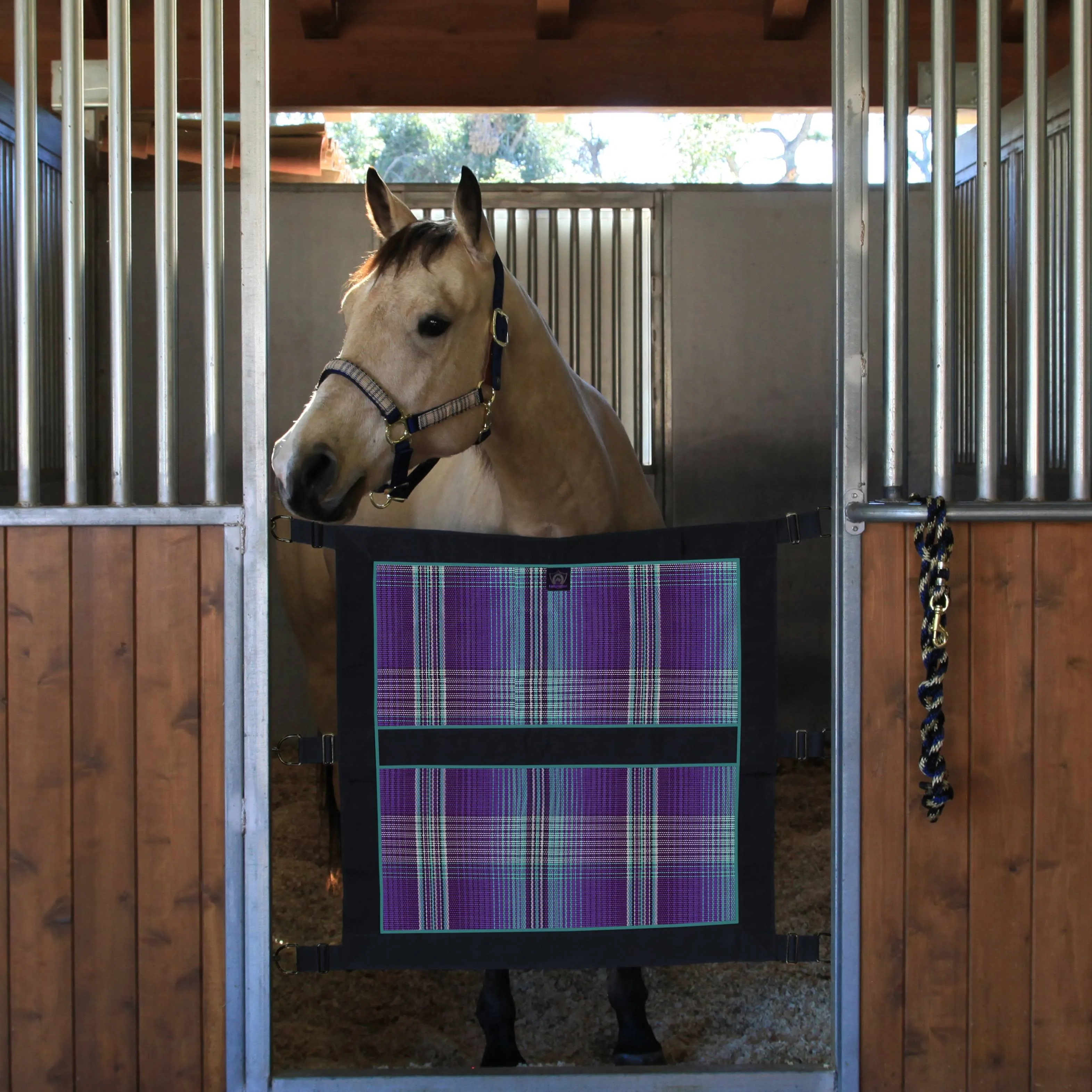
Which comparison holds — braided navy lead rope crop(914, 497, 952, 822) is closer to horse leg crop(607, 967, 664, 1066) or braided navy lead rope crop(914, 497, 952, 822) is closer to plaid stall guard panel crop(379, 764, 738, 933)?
plaid stall guard panel crop(379, 764, 738, 933)

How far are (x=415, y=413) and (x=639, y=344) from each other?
2.34 m

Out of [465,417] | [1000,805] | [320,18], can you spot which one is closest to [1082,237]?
[1000,805]

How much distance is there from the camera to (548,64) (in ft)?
12.6

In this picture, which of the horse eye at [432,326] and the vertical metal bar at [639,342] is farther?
the vertical metal bar at [639,342]

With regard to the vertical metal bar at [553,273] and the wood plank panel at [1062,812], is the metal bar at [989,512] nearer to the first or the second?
the wood plank panel at [1062,812]

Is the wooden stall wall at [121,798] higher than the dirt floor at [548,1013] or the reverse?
higher

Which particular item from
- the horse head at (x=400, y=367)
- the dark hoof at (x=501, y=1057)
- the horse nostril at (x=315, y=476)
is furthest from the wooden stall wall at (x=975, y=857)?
the horse nostril at (x=315, y=476)

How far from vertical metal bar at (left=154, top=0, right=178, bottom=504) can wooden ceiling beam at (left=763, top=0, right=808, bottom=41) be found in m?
2.65

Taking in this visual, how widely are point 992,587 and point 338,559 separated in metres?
0.98

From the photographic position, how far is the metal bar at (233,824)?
153cm

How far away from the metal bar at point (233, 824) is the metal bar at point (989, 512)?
3.04 feet

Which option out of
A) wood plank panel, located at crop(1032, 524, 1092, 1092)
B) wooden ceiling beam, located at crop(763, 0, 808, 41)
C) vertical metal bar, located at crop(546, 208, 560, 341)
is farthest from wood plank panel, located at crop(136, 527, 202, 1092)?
wooden ceiling beam, located at crop(763, 0, 808, 41)

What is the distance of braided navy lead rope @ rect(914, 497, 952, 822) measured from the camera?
1487 mm

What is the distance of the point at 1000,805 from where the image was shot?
156 centimetres
